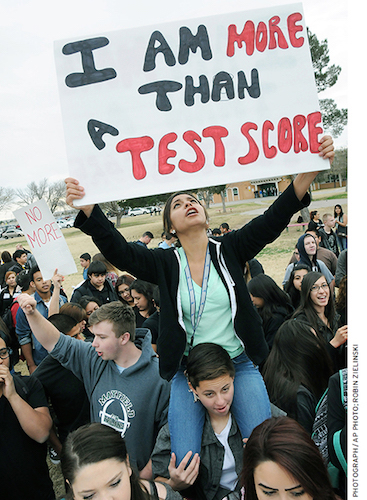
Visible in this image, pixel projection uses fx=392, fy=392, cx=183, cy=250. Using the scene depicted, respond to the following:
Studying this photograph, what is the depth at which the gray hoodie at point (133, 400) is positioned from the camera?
8.14 feet

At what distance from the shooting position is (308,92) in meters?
1.88

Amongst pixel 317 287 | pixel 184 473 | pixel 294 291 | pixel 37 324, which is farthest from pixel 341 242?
pixel 184 473

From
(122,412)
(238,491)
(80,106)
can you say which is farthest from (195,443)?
(80,106)

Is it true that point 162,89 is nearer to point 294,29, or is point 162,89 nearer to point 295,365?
point 294,29

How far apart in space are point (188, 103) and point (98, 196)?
2.06 ft

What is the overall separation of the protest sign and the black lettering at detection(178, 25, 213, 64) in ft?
5.51

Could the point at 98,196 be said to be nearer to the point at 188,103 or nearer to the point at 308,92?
the point at 188,103

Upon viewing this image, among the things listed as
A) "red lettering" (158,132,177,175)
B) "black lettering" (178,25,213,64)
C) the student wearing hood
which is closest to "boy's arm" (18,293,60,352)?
"red lettering" (158,132,177,175)

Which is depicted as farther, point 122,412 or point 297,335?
point 297,335

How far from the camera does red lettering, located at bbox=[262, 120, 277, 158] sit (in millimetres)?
1888

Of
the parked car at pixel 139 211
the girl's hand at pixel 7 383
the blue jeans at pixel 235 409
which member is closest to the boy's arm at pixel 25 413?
the girl's hand at pixel 7 383

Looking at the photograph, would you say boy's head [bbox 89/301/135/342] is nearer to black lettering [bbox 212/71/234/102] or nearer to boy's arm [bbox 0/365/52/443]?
boy's arm [bbox 0/365/52/443]

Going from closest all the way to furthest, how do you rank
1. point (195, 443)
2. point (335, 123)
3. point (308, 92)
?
point (308, 92)
point (195, 443)
point (335, 123)

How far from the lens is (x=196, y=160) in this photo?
1.90 m
